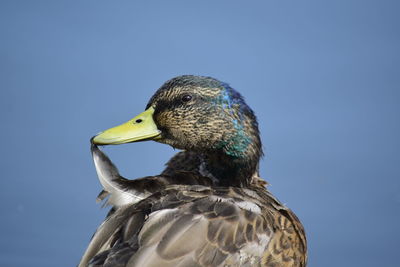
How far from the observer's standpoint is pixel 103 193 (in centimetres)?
331

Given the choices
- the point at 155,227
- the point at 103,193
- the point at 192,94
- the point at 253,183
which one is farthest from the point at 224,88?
the point at 155,227

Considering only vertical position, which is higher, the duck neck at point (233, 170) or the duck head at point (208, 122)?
the duck head at point (208, 122)

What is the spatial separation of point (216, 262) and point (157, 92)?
1273 millimetres

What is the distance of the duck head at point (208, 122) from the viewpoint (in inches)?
142

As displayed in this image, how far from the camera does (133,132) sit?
3.51 m

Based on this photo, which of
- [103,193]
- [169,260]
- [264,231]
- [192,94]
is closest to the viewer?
[169,260]

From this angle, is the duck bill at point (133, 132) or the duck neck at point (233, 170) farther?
the duck neck at point (233, 170)

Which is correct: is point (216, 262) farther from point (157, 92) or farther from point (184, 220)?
point (157, 92)

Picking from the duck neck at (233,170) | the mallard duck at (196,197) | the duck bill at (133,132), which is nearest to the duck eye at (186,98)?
the mallard duck at (196,197)

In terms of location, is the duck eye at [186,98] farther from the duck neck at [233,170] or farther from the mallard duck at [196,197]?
the duck neck at [233,170]

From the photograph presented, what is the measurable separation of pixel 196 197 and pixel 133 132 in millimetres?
728

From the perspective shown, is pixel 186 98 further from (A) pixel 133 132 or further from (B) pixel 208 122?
(A) pixel 133 132

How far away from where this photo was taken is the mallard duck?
271cm

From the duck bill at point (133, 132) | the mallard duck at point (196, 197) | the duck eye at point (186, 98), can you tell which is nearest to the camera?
the mallard duck at point (196, 197)
